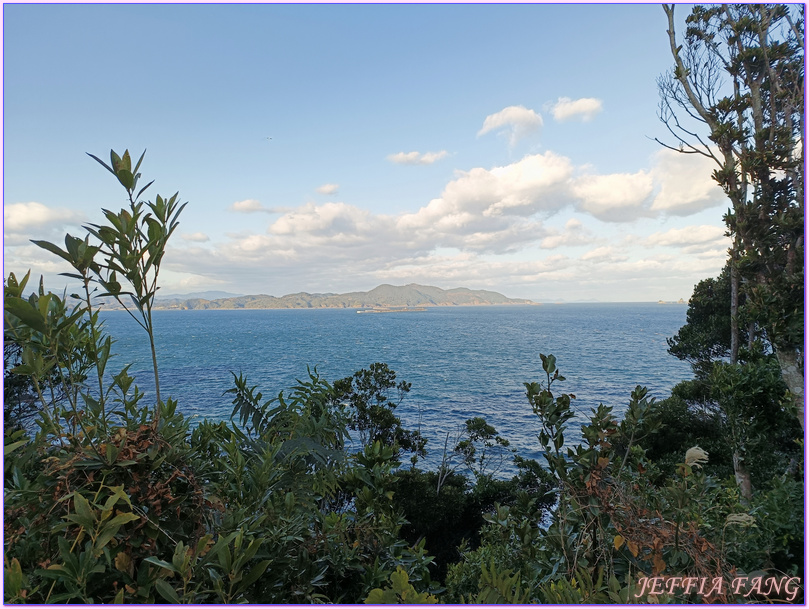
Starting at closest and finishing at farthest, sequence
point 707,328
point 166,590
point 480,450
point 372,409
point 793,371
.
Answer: point 166,590 < point 793,371 < point 707,328 < point 372,409 < point 480,450

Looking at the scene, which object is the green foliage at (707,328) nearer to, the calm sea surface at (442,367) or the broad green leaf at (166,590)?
the calm sea surface at (442,367)

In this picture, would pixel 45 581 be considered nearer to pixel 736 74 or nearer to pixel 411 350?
pixel 736 74

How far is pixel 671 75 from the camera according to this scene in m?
4.85

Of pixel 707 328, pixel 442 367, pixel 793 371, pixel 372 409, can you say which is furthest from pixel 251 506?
pixel 442 367

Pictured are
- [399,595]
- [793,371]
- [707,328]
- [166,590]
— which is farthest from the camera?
[707,328]

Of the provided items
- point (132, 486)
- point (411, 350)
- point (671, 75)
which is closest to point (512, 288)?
point (671, 75)

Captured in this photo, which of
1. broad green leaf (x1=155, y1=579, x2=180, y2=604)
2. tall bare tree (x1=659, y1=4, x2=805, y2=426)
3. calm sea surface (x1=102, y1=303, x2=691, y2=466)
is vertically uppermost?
tall bare tree (x1=659, y1=4, x2=805, y2=426)

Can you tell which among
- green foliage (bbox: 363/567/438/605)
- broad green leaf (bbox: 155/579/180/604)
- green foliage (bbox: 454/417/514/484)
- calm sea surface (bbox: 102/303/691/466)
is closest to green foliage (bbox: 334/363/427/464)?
green foliage (bbox: 454/417/514/484)

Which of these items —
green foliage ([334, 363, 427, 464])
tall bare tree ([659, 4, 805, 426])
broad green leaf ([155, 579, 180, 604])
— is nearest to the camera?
broad green leaf ([155, 579, 180, 604])

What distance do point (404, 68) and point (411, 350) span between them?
44.7m

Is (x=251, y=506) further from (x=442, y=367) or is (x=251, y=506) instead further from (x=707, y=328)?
(x=442, y=367)

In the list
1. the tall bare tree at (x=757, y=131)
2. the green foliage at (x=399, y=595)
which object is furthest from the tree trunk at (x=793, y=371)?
the green foliage at (x=399, y=595)

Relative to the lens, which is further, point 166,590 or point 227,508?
point 227,508

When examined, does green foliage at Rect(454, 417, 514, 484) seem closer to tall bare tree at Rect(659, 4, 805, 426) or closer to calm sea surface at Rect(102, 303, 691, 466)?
calm sea surface at Rect(102, 303, 691, 466)
